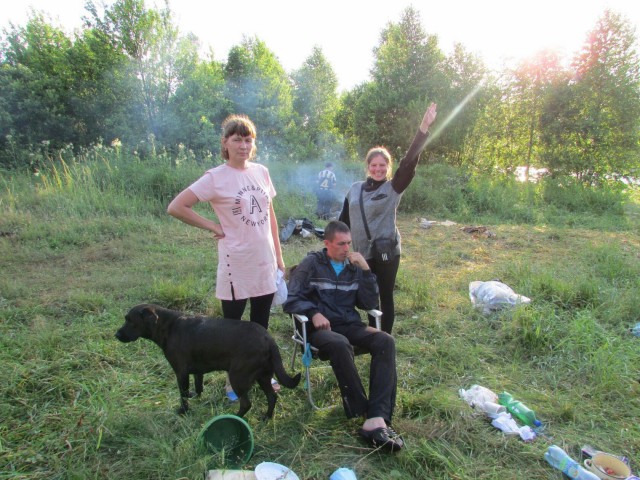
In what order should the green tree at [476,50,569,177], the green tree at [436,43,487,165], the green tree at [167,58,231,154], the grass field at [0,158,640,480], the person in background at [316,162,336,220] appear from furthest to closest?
1. the green tree at [167,58,231,154]
2. the green tree at [436,43,487,165]
3. the green tree at [476,50,569,177]
4. the person in background at [316,162,336,220]
5. the grass field at [0,158,640,480]

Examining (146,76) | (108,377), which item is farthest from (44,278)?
(146,76)

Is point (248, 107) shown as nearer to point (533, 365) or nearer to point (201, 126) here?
point (201, 126)

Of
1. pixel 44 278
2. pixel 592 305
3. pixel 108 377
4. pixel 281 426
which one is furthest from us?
pixel 44 278

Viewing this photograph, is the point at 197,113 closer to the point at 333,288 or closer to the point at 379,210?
the point at 379,210

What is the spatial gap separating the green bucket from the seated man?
664 mm

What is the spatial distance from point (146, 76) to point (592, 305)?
2099 centimetres

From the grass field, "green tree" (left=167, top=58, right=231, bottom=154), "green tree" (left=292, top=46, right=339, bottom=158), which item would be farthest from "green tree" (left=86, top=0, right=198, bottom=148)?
the grass field

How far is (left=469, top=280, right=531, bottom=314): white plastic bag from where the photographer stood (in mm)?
4188

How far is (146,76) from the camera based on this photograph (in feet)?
63.4

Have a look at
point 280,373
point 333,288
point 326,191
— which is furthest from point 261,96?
point 280,373

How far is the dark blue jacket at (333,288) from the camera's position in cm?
287

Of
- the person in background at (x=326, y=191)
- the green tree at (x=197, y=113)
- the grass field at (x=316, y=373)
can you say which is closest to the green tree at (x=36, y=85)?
the green tree at (x=197, y=113)

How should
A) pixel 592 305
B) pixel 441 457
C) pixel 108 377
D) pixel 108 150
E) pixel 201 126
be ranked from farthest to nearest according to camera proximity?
1. pixel 201 126
2. pixel 108 150
3. pixel 592 305
4. pixel 108 377
5. pixel 441 457

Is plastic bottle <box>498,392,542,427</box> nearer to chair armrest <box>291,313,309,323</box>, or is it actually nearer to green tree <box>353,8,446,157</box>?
chair armrest <box>291,313,309,323</box>
